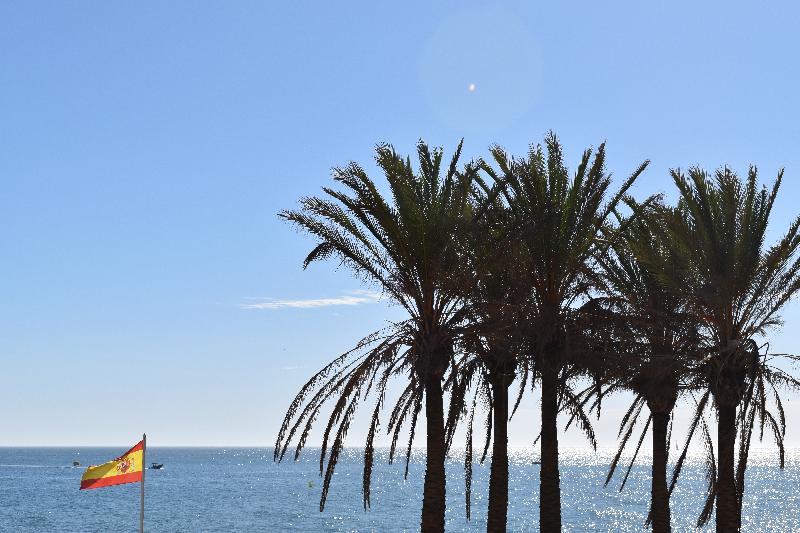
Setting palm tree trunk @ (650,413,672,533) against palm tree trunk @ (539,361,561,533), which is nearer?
palm tree trunk @ (539,361,561,533)

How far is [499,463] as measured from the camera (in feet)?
81.3

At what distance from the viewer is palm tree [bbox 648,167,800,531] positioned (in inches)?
850

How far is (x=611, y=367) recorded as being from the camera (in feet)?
76.8

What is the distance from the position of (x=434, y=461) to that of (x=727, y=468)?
6522mm

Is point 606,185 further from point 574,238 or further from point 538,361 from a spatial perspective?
point 538,361

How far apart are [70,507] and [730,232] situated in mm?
101733

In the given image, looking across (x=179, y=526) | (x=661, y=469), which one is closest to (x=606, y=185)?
(x=661, y=469)

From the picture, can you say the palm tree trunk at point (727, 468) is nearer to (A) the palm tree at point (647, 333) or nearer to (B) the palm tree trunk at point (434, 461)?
(A) the palm tree at point (647, 333)

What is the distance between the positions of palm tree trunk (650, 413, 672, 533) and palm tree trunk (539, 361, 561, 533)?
13.5 feet

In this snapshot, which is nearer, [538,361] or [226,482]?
[538,361]

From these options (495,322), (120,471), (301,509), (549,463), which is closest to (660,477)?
(549,463)

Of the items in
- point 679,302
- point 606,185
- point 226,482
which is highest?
point 606,185

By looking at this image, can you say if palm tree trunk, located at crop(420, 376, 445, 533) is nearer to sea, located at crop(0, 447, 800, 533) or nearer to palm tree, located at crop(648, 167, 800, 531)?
palm tree, located at crop(648, 167, 800, 531)

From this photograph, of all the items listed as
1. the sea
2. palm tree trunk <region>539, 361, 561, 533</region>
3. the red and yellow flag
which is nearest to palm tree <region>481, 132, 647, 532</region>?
palm tree trunk <region>539, 361, 561, 533</region>
